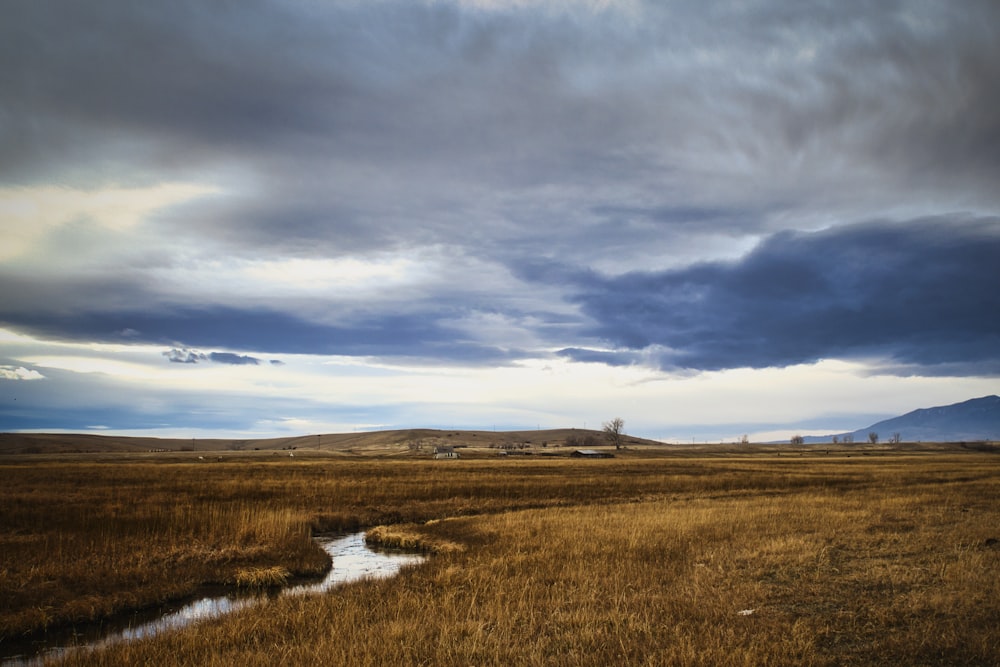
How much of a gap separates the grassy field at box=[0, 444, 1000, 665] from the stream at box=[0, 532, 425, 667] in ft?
2.92

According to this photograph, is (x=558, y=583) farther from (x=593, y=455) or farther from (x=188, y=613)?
(x=593, y=455)

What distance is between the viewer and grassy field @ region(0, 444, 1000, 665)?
31.8 ft

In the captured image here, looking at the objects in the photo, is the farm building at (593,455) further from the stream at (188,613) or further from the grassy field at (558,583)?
the stream at (188,613)

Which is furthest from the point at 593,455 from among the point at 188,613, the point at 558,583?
the point at 188,613

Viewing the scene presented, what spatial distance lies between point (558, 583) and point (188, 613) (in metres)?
8.79

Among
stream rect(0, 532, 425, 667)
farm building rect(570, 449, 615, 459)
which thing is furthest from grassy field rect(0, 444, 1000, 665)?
farm building rect(570, 449, 615, 459)

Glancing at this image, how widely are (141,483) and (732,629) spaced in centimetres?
4914

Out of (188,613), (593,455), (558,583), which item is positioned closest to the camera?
(188,613)

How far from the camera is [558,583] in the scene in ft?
47.2

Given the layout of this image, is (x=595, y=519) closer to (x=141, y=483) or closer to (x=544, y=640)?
Result: (x=544, y=640)

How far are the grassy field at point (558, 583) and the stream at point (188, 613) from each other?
891 millimetres

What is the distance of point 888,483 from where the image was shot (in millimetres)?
51469

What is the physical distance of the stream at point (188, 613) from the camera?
11.6m

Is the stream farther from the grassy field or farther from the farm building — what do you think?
the farm building
